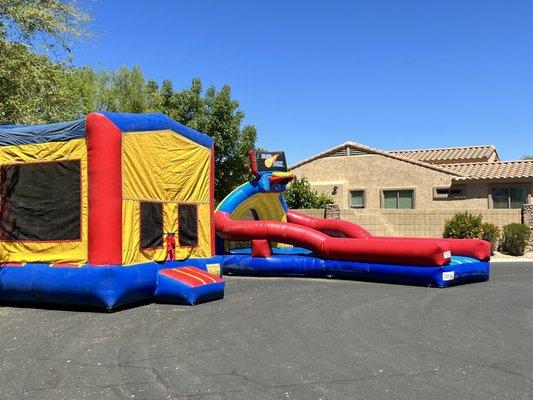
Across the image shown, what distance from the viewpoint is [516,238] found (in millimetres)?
21656

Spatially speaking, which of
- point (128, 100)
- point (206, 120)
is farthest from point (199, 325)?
point (128, 100)

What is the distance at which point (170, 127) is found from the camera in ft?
34.3

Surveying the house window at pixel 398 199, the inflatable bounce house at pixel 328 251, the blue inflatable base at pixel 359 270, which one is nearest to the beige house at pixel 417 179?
the house window at pixel 398 199

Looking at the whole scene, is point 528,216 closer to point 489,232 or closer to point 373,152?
point 489,232

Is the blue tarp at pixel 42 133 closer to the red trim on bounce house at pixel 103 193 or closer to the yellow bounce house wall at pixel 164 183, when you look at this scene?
the red trim on bounce house at pixel 103 193

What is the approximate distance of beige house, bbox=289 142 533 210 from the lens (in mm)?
26000

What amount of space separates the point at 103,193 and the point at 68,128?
4.63 ft

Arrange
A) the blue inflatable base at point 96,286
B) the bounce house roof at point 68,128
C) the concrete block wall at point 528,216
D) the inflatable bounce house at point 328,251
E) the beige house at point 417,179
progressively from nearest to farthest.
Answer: the blue inflatable base at point 96,286, the bounce house roof at point 68,128, the inflatable bounce house at point 328,251, the concrete block wall at point 528,216, the beige house at point 417,179

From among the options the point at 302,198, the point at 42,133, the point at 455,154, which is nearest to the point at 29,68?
the point at 42,133

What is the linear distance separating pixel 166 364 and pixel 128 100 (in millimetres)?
30023

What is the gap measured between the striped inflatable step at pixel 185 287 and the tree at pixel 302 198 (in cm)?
1770

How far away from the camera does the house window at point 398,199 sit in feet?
92.5

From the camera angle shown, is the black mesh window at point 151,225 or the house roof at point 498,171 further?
the house roof at point 498,171

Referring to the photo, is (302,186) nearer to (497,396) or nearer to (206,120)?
(206,120)
